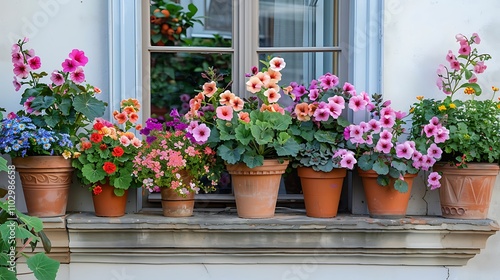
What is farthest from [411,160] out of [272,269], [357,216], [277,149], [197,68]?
[197,68]

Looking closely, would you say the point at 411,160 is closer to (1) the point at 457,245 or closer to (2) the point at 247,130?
(1) the point at 457,245

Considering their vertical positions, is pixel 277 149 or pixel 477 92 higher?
pixel 477 92

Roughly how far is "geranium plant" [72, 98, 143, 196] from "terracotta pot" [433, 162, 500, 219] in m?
1.36

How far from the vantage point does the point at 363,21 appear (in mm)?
3031

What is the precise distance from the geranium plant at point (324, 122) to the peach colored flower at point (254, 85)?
0.58 feet

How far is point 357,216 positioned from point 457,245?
45 centimetres

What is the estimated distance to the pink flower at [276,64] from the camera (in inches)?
115

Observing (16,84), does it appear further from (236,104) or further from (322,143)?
(322,143)

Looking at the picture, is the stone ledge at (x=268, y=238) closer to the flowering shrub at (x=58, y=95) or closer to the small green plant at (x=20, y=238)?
the small green plant at (x=20, y=238)

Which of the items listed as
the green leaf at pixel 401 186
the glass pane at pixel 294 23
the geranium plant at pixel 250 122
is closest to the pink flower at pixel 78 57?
the geranium plant at pixel 250 122

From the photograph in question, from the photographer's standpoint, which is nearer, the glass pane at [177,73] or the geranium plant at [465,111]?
the geranium plant at [465,111]

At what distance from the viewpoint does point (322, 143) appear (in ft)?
9.53

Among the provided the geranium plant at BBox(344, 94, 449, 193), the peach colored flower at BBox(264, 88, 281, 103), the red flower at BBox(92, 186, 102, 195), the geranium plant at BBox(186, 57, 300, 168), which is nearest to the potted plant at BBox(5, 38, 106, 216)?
the red flower at BBox(92, 186, 102, 195)

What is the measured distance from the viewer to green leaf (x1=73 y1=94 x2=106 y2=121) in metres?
2.82
